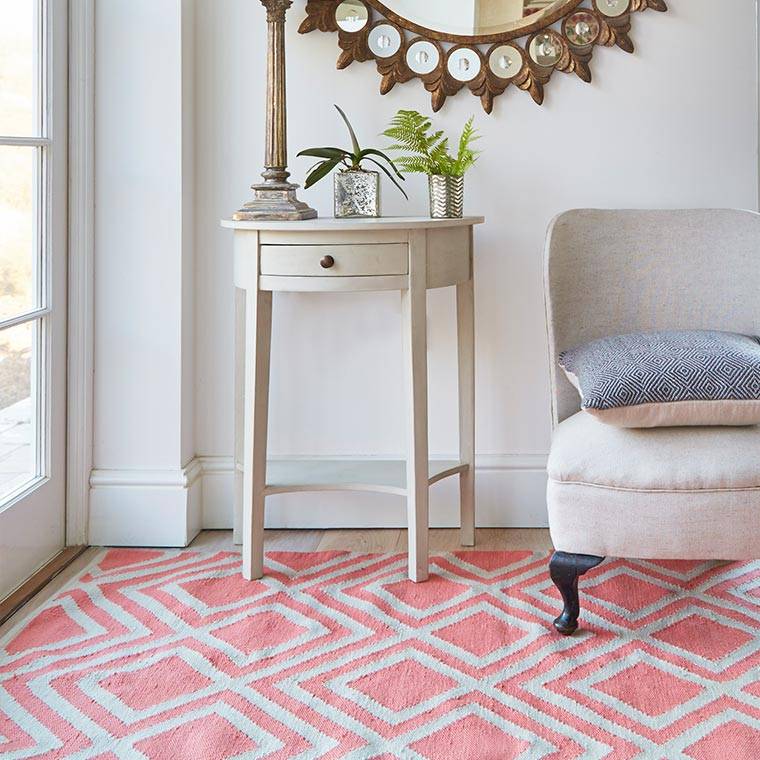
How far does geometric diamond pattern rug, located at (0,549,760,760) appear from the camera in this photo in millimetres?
1610

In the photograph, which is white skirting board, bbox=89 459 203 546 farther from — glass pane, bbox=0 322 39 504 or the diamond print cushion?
the diamond print cushion

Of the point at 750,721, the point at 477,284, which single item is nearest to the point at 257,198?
the point at 477,284

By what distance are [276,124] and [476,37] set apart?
2.00ft

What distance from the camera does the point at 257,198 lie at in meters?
2.37

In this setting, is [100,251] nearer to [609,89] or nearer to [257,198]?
[257,198]

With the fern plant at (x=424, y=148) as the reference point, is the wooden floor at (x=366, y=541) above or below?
below

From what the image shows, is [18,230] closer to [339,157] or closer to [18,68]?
[18,68]

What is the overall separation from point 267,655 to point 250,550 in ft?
1.45

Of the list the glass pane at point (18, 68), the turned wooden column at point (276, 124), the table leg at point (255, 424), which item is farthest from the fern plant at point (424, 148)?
the glass pane at point (18, 68)

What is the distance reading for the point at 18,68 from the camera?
2227mm

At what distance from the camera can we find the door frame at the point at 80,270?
2490mm

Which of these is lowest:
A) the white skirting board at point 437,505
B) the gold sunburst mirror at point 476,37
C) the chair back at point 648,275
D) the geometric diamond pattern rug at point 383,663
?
the geometric diamond pattern rug at point 383,663

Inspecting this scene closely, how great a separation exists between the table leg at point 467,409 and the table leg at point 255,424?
500 millimetres

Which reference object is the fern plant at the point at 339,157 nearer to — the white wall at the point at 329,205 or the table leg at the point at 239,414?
the white wall at the point at 329,205
